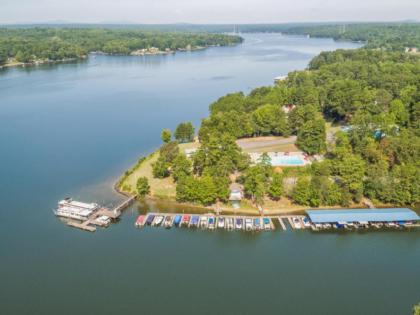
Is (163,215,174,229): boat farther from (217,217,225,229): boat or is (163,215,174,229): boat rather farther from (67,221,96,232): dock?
(67,221,96,232): dock

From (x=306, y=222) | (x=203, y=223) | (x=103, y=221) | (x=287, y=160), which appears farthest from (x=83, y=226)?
(x=287, y=160)

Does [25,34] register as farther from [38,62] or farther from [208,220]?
[208,220]

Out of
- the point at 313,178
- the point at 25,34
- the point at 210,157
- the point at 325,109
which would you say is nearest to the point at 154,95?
the point at 325,109

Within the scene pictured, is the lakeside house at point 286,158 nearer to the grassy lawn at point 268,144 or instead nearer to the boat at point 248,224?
the grassy lawn at point 268,144

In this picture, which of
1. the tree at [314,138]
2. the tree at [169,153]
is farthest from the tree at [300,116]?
the tree at [169,153]

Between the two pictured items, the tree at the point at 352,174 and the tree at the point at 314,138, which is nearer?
the tree at the point at 352,174

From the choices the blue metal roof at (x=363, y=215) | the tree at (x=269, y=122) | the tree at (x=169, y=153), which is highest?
the tree at (x=269, y=122)
